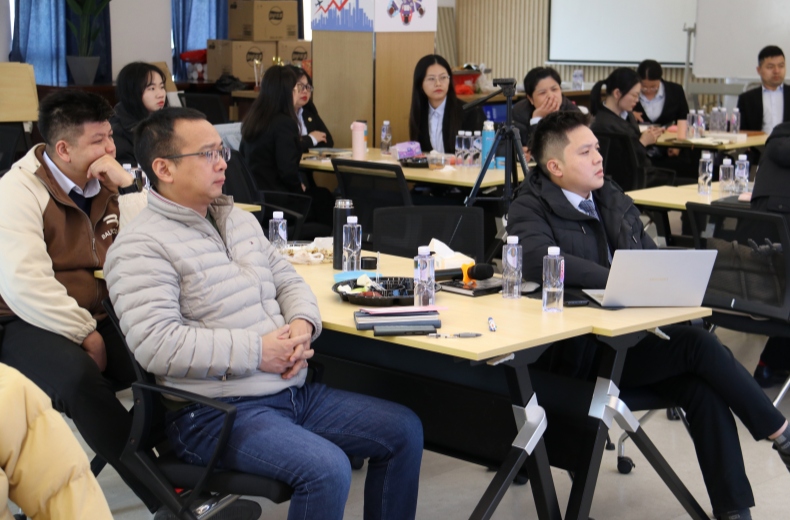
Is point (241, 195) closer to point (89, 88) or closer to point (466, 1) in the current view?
point (89, 88)

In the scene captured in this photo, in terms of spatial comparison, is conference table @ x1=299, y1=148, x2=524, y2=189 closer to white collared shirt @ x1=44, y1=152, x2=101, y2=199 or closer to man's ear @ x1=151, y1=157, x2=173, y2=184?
white collared shirt @ x1=44, y1=152, x2=101, y2=199

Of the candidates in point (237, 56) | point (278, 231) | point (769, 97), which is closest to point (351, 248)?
point (278, 231)

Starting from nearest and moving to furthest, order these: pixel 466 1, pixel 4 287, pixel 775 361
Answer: pixel 4 287, pixel 775 361, pixel 466 1

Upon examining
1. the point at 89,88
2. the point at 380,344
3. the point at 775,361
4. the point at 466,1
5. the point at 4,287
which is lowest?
the point at 775,361

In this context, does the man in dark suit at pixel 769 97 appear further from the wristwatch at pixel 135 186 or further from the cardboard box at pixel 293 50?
the wristwatch at pixel 135 186

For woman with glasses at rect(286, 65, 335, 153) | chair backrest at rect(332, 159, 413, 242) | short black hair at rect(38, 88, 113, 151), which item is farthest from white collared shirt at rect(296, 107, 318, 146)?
short black hair at rect(38, 88, 113, 151)

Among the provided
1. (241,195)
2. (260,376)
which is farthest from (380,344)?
(241,195)

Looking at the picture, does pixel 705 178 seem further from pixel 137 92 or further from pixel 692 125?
pixel 137 92

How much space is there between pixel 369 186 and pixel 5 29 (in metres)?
5.62

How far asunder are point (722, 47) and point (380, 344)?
783 centimetres

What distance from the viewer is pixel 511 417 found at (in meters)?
2.89

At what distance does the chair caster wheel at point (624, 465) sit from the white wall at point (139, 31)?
7.76 m

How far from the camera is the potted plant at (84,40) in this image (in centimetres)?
893

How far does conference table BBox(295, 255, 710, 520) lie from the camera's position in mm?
2512
